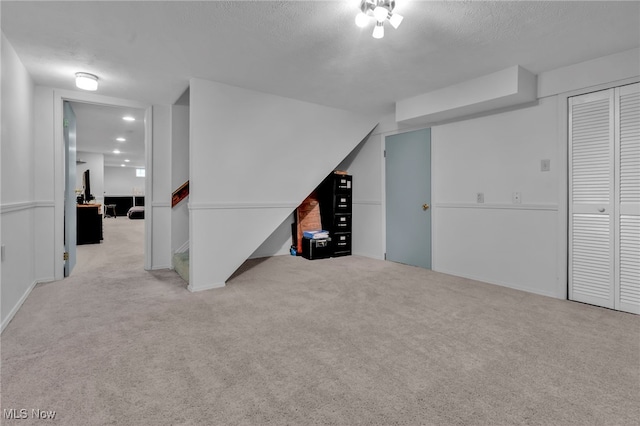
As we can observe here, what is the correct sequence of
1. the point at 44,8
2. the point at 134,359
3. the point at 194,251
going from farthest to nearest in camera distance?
the point at 194,251 < the point at 44,8 < the point at 134,359

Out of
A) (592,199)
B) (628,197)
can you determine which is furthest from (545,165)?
A: (628,197)

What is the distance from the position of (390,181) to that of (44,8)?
4.10 metres

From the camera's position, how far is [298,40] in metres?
2.53

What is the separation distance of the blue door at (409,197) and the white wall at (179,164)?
2.96m

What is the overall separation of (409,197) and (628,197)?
7.55 feet

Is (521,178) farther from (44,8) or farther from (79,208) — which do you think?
(79,208)

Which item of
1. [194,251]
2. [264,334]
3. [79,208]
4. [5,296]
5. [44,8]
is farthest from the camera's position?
[79,208]

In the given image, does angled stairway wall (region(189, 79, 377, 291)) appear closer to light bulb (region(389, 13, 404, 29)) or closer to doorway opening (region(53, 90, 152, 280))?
doorway opening (region(53, 90, 152, 280))

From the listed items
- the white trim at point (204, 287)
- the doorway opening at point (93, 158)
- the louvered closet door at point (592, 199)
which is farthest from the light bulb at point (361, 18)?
the doorway opening at point (93, 158)

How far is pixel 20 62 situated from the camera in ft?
9.55

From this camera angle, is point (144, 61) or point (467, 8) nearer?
point (467, 8)

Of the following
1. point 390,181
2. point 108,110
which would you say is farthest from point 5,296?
point 390,181

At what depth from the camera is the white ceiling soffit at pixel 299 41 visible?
2.12 metres

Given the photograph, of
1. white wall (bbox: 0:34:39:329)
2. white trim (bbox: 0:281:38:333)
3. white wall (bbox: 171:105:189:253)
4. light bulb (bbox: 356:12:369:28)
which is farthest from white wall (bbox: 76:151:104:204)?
light bulb (bbox: 356:12:369:28)
